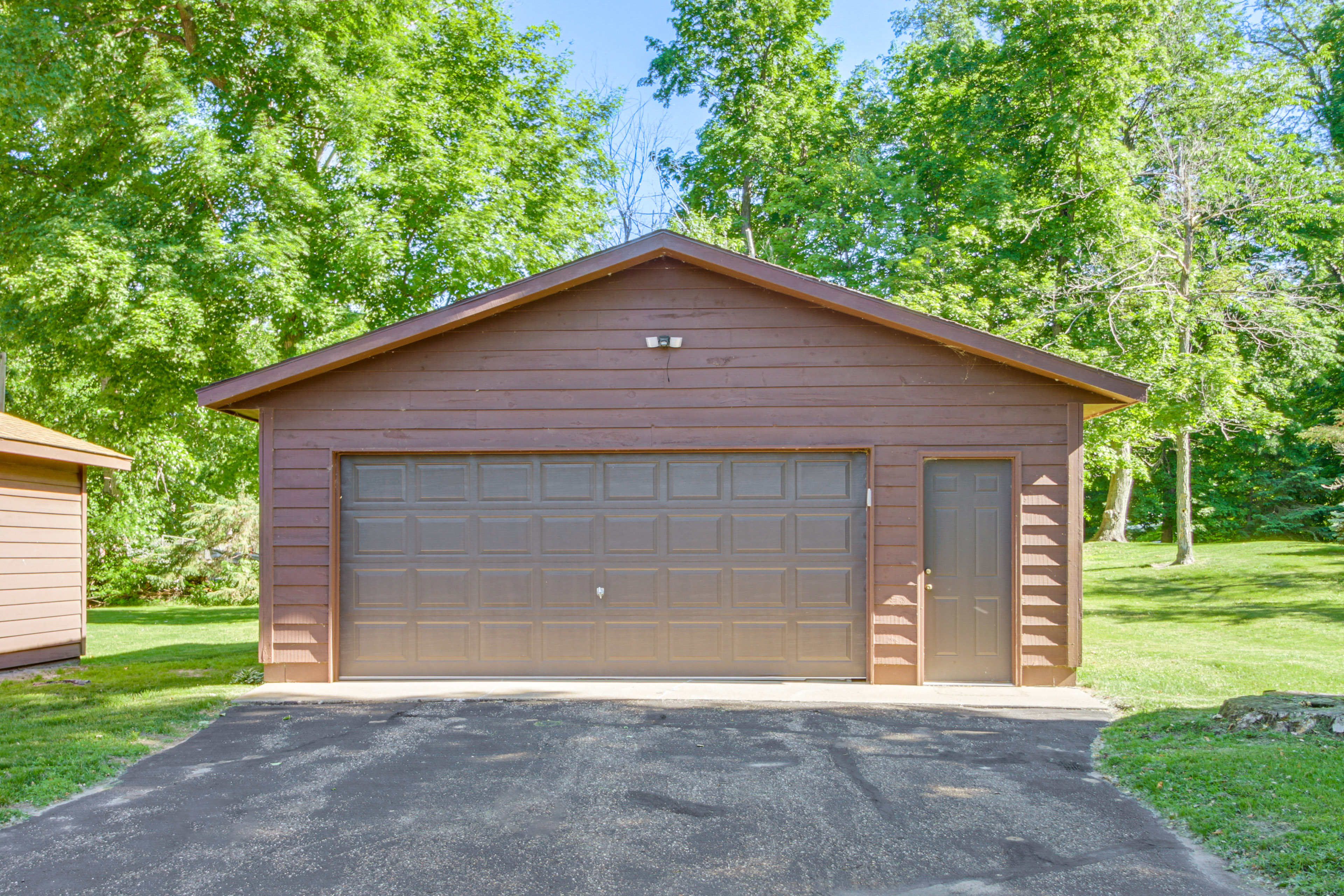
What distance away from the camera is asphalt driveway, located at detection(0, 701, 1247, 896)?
3898 mm

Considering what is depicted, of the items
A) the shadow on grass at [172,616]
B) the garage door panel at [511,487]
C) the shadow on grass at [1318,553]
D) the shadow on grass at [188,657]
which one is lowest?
the shadow on grass at [172,616]

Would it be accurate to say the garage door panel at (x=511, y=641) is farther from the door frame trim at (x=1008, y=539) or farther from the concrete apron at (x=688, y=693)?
the door frame trim at (x=1008, y=539)

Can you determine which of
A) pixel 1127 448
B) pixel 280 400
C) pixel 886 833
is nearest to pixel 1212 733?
pixel 886 833

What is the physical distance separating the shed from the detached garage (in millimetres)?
3254

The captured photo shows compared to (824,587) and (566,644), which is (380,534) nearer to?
(566,644)

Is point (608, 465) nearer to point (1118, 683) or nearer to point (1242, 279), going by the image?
point (1118, 683)

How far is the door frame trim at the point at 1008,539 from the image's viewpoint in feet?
25.1

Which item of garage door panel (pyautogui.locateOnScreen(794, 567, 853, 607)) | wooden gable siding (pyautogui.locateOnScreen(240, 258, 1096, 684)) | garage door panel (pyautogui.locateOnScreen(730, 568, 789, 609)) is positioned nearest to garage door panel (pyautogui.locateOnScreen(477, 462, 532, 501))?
wooden gable siding (pyautogui.locateOnScreen(240, 258, 1096, 684))

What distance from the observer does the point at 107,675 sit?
8867 millimetres

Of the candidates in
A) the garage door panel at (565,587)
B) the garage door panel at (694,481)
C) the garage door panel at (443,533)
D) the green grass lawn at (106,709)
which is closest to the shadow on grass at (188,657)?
the green grass lawn at (106,709)

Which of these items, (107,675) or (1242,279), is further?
(1242,279)

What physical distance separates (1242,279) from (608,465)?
1481cm

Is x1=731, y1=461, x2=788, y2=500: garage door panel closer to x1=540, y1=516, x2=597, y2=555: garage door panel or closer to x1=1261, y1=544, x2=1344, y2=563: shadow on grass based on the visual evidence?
x1=540, y1=516, x2=597, y2=555: garage door panel

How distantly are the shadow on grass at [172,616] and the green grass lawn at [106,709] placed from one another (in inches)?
99.7
